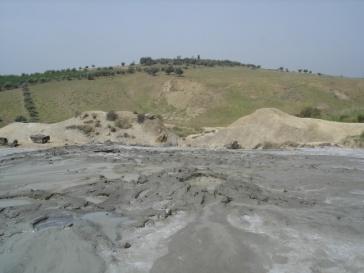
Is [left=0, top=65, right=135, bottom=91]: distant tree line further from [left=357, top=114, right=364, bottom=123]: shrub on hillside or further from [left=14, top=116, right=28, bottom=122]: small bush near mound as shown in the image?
[left=357, top=114, right=364, bottom=123]: shrub on hillside

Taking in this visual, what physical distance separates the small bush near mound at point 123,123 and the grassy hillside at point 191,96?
1858cm

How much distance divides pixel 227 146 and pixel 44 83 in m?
44.8

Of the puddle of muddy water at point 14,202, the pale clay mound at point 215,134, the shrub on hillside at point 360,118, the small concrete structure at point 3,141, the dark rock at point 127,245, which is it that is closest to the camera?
the dark rock at point 127,245

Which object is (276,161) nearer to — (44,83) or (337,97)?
(337,97)

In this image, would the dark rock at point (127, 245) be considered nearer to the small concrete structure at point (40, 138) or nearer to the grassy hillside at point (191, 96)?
the small concrete structure at point (40, 138)

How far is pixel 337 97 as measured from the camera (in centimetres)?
6034

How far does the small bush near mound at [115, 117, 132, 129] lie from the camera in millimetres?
31484

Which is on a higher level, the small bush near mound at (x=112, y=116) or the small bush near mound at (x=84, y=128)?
the small bush near mound at (x=112, y=116)

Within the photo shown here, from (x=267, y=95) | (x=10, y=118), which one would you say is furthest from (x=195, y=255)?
(x=267, y=95)

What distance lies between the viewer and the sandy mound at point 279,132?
89.5 feet

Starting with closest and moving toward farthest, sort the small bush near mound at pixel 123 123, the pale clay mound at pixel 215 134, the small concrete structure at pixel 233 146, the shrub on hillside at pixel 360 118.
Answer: the pale clay mound at pixel 215 134 → the small concrete structure at pixel 233 146 → the small bush near mound at pixel 123 123 → the shrub on hillside at pixel 360 118

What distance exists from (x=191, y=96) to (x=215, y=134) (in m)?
28.0

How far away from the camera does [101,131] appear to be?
103ft

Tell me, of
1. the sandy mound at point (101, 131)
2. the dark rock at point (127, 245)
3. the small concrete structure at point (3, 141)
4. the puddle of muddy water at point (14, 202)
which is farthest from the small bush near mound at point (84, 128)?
the dark rock at point (127, 245)
